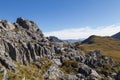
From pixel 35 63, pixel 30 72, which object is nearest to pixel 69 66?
pixel 35 63

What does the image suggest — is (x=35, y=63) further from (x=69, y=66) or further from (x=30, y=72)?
(x=69, y=66)

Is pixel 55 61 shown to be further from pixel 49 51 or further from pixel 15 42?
pixel 15 42

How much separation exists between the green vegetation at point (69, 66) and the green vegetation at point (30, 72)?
12982 millimetres

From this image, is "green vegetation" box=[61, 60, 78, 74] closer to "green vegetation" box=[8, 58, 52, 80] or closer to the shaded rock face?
"green vegetation" box=[8, 58, 52, 80]

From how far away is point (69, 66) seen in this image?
178 meters

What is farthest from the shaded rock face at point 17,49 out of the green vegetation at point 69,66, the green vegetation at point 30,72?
the green vegetation at point 69,66

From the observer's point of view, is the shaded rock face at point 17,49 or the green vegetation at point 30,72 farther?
the shaded rock face at point 17,49

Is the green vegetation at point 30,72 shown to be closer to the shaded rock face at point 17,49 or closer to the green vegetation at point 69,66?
the shaded rock face at point 17,49

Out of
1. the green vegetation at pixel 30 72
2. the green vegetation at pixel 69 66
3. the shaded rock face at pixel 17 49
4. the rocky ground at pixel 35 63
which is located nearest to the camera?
the green vegetation at pixel 30 72

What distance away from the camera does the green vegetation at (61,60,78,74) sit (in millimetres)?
171913

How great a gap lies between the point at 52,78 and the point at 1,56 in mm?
36694

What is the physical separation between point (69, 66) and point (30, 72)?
4469 cm

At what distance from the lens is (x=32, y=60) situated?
164500 millimetres

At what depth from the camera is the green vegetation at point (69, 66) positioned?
17191cm
